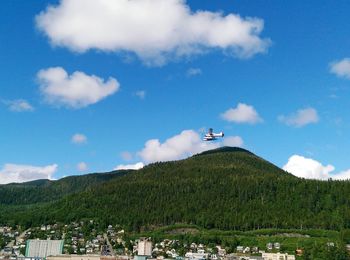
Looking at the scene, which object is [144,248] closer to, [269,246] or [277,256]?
[269,246]

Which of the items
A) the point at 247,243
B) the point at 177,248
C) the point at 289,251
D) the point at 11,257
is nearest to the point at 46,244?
the point at 11,257

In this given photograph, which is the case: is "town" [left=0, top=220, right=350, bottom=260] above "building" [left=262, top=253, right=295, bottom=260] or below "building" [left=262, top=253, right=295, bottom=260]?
above

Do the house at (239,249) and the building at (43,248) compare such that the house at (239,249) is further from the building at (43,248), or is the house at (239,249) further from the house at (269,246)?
the building at (43,248)

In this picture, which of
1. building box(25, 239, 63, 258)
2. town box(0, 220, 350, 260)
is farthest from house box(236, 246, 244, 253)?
building box(25, 239, 63, 258)

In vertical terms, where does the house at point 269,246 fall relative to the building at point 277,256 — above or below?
above

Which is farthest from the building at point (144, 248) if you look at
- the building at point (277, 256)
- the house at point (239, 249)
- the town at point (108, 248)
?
the building at point (277, 256)

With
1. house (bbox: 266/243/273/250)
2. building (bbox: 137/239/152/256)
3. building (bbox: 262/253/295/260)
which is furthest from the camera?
house (bbox: 266/243/273/250)

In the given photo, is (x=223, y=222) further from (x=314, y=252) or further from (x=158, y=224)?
(x=314, y=252)

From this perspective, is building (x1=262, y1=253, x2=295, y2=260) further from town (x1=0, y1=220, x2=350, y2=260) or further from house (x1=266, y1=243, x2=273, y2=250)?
house (x1=266, y1=243, x2=273, y2=250)
